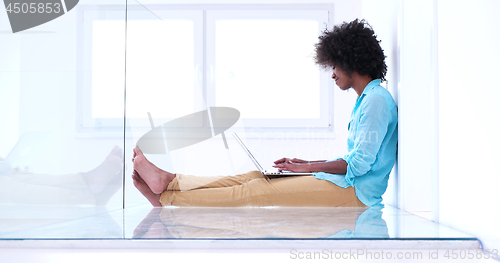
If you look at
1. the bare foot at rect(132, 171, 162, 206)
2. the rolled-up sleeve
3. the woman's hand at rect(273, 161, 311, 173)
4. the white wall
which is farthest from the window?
the white wall

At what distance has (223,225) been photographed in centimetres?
126

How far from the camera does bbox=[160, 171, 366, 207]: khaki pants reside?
177 cm

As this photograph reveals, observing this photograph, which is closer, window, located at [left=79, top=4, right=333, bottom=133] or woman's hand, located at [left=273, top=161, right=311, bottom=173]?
woman's hand, located at [left=273, top=161, right=311, bottom=173]

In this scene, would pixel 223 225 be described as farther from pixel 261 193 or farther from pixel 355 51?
pixel 355 51

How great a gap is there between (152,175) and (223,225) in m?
0.70

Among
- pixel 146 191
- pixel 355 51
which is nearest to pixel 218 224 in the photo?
pixel 146 191

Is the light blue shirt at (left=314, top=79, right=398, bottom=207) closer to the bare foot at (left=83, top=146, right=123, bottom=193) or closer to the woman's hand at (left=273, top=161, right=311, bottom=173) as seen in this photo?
the woman's hand at (left=273, top=161, right=311, bottom=173)

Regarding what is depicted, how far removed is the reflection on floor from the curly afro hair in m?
0.63

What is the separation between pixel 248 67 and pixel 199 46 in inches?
16.3

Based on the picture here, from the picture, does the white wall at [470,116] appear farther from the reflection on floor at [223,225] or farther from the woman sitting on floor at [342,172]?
the woman sitting on floor at [342,172]

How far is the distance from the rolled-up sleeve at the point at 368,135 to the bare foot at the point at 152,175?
2.51 feet

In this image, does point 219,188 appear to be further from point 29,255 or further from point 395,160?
point 29,255

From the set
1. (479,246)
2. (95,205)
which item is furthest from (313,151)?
(479,246)

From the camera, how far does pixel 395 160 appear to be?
6.26 ft
